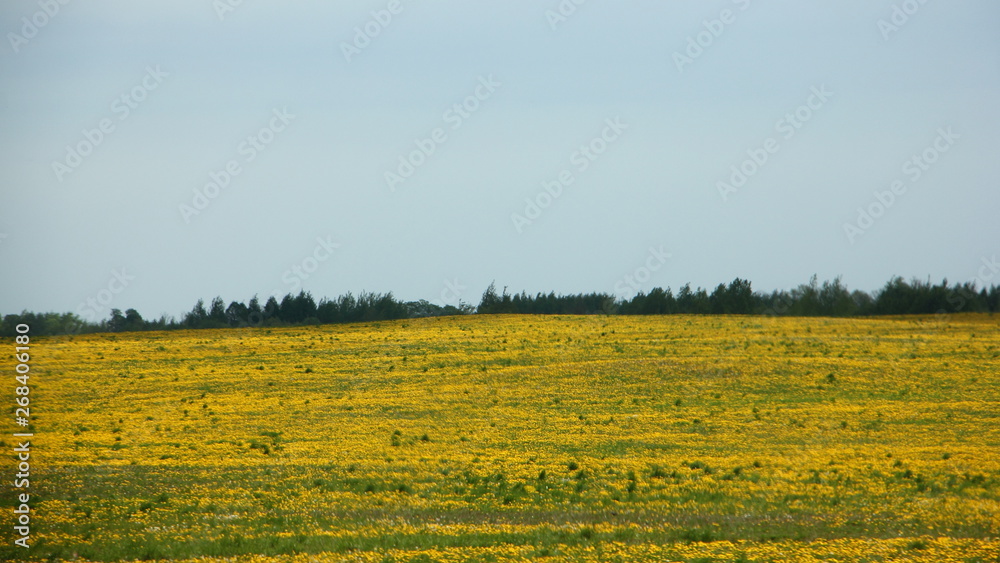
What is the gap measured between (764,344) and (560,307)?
175 ft

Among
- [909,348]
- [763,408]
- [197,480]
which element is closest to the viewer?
[197,480]

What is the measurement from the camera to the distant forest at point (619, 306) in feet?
233

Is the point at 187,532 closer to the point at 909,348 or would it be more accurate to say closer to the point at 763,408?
the point at 763,408

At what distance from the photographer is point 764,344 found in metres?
48.2

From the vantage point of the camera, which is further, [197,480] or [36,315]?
[36,315]

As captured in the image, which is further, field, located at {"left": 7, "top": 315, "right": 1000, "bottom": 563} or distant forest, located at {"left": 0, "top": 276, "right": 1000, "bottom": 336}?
distant forest, located at {"left": 0, "top": 276, "right": 1000, "bottom": 336}

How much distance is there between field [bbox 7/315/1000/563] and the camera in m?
17.3

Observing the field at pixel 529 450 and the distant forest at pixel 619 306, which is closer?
the field at pixel 529 450

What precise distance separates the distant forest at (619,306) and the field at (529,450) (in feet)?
66.4

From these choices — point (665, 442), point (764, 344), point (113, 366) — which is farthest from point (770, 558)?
point (113, 366)

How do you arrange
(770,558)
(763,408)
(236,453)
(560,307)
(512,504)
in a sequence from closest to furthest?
(770,558) < (512,504) < (236,453) < (763,408) < (560,307)

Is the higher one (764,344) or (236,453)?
(764,344)

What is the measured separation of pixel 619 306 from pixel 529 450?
63.6 meters

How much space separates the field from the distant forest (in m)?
20.2
